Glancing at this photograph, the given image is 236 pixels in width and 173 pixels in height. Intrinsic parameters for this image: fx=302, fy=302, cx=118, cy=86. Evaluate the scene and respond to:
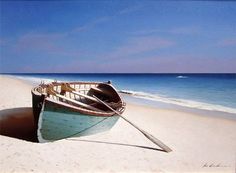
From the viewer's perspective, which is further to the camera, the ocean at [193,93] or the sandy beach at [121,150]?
the ocean at [193,93]

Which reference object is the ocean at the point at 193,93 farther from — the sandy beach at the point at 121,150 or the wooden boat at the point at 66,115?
the wooden boat at the point at 66,115

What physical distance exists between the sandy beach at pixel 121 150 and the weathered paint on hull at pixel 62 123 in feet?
0.28

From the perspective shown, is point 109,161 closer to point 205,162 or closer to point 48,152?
point 48,152

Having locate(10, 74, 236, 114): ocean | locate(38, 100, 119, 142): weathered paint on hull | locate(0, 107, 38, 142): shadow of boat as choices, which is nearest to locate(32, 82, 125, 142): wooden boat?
locate(38, 100, 119, 142): weathered paint on hull

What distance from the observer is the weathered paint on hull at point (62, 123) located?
10.3 ft

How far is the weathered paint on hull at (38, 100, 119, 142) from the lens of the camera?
3.14m

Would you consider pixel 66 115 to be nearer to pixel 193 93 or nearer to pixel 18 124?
pixel 18 124

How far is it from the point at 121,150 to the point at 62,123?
2.33 ft

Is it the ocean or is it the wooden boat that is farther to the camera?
the ocean

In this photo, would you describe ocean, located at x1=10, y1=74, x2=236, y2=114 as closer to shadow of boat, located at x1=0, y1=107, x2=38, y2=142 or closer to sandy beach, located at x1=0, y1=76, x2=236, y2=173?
sandy beach, located at x1=0, y1=76, x2=236, y2=173

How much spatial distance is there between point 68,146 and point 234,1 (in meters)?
2.40

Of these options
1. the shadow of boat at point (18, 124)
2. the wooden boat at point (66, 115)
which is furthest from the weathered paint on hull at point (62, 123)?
the shadow of boat at point (18, 124)

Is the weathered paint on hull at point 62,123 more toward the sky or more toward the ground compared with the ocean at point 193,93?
more toward the sky

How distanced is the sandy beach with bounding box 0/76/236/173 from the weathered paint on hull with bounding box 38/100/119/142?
0.08 metres
